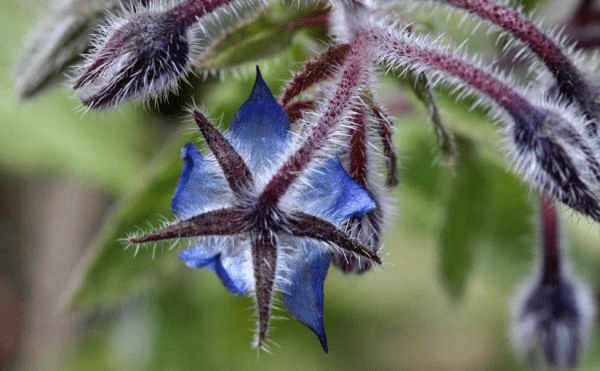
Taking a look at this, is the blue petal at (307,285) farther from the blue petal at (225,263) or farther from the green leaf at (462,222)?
the green leaf at (462,222)

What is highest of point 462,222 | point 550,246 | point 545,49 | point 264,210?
point 545,49

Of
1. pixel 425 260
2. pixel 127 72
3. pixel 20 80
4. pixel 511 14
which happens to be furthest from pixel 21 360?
pixel 511 14

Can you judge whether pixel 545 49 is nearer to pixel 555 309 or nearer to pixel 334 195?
pixel 334 195

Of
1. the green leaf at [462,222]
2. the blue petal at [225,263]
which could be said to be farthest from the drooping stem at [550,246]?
the blue petal at [225,263]

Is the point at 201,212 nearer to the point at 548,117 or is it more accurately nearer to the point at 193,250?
the point at 193,250

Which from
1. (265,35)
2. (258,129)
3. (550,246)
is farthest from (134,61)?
(550,246)

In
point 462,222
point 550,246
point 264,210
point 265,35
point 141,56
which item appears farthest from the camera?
point 462,222

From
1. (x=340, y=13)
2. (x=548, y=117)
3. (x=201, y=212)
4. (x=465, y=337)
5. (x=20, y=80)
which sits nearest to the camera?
(x=201, y=212)
